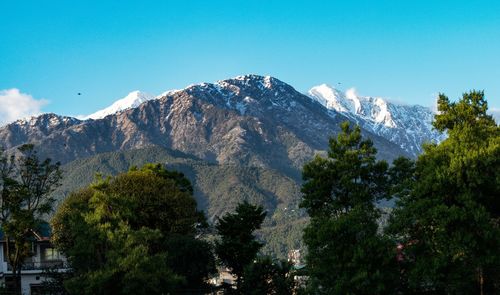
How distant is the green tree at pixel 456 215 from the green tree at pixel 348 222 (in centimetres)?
157

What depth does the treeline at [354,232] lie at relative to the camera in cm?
3058

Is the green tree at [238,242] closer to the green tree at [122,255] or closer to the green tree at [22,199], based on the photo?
the green tree at [122,255]

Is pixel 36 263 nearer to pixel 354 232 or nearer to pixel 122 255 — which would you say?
pixel 122 255

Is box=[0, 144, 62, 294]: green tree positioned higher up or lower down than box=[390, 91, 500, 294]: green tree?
higher up

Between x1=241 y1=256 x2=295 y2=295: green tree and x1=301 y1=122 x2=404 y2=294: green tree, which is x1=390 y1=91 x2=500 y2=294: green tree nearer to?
x1=301 y1=122 x2=404 y2=294: green tree

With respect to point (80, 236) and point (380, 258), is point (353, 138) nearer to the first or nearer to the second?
point (380, 258)

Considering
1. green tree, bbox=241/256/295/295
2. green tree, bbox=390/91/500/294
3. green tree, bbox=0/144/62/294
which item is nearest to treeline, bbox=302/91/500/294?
green tree, bbox=390/91/500/294

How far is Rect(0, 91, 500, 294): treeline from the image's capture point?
100 ft

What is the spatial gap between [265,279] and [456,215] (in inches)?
572

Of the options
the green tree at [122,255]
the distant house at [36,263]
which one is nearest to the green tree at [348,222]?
the green tree at [122,255]

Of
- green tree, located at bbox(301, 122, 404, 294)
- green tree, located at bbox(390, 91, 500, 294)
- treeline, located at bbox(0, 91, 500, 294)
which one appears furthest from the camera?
green tree, located at bbox(301, 122, 404, 294)

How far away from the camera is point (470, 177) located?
31.0 m

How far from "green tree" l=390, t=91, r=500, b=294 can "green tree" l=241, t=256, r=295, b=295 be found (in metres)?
9.17

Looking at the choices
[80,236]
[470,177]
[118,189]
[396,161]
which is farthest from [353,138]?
[118,189]
